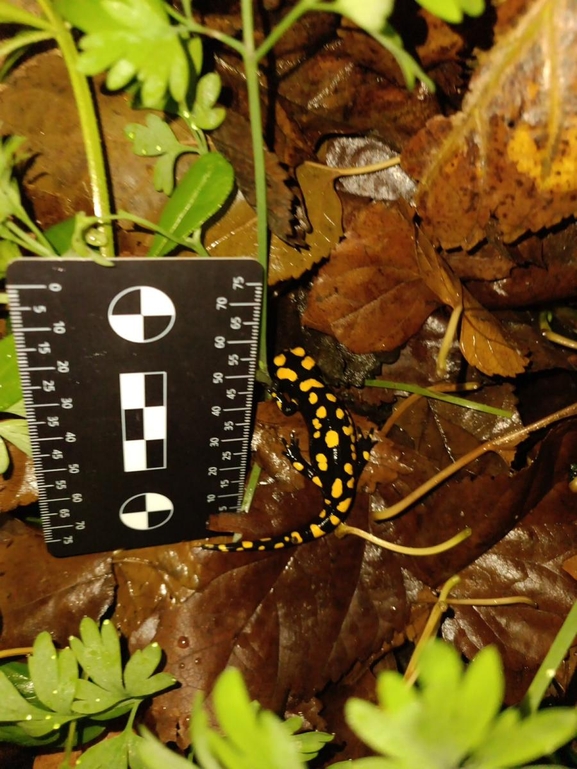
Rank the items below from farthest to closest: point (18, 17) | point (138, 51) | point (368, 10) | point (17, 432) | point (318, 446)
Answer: point (318, 446) → point (17, 432) → point (18, 17) → point (138, 51) → point (368, 10)

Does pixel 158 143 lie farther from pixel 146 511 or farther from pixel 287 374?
pixel 146 511

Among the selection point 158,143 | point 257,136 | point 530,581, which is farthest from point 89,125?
point 530,581

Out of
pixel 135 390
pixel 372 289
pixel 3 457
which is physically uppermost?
pixel 372 289

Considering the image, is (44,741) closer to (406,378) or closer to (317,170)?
(406,378)

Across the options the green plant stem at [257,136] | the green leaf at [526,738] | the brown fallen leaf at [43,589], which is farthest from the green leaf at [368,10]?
the brown fallen leaf at [43,589]

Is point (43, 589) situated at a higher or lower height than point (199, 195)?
lower

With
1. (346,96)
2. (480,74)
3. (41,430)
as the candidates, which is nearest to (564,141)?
(480,74)

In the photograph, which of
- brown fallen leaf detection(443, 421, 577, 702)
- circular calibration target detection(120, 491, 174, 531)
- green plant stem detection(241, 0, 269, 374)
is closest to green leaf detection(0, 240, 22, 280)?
green plant stem detection(241, 0, 269, 374)
